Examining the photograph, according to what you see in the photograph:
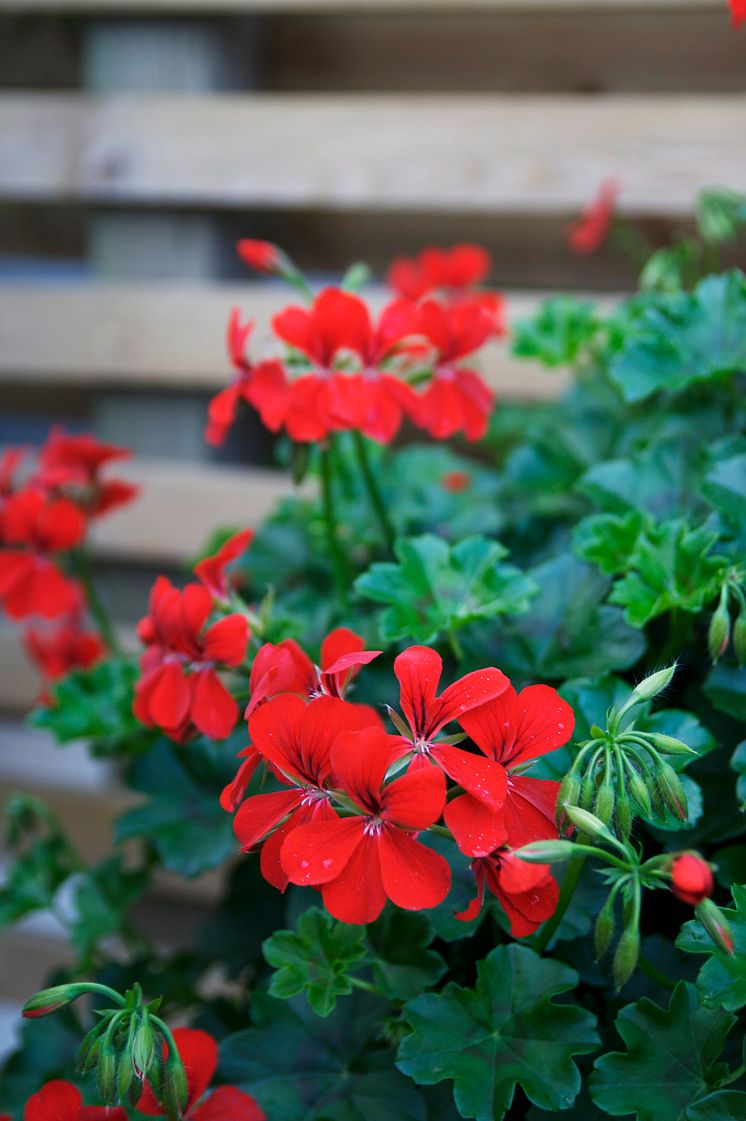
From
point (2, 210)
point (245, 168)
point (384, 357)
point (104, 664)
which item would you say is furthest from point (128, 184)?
point (384, 357)

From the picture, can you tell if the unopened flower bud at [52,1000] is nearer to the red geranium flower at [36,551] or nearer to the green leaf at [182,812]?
the green leaf at [182,812]

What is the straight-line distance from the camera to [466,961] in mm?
722

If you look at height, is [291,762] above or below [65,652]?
above

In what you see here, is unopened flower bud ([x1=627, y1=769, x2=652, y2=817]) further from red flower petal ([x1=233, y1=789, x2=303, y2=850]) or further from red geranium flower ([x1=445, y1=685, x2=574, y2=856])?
red flower petal ([x1=233, y1=789, x2=303, y2=850])

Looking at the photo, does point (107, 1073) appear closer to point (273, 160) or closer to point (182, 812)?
point (182, 812)

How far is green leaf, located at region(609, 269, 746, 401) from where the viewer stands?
2.89 ft

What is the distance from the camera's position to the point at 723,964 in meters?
0.53

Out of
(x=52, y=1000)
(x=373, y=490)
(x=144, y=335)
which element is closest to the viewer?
(x=52, y=1000)

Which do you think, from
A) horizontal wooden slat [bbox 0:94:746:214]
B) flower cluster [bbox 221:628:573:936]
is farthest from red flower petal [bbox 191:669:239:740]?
horizontal wooden slat [bbox 0:94:746:214]

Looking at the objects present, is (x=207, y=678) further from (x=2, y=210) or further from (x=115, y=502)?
(x=2, y=210)

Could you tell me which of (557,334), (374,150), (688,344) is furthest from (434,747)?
(374,150)

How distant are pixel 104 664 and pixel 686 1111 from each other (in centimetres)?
68

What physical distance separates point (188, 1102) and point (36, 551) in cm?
53

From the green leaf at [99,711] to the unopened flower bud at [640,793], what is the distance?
50 centimetres
